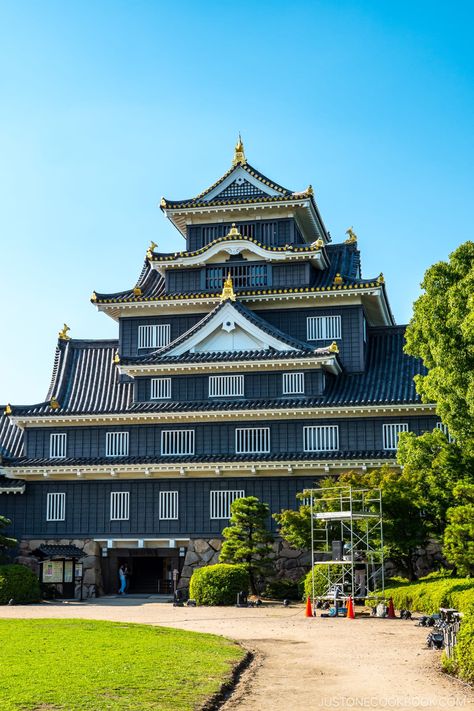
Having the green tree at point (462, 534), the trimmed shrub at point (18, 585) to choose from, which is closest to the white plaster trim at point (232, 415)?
the trimmed shrub at point (18, 585)

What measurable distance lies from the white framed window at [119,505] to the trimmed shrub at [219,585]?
8.70 meters

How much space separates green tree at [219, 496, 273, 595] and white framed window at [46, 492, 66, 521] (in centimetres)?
1018

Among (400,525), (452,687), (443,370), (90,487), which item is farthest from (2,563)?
(452,687)

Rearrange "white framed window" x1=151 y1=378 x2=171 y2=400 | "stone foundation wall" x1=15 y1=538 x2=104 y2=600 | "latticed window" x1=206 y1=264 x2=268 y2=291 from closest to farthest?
"stone foundation wall" x1=15 y1=538 x2=104 y2=600
"white framed window" x1=151 y1=378 x2=171 y2=400
"latticed window" x1=206 y1=264 x2=268 y2=291

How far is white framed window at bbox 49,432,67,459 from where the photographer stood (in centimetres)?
4728

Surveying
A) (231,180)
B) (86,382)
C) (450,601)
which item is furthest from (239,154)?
(450,601)

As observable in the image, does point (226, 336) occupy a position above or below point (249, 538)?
above

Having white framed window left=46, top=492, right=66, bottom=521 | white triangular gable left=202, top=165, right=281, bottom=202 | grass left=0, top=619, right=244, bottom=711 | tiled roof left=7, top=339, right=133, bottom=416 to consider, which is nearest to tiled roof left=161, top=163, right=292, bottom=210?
white triangular gable left=202, top=165, right=281, bottom=202

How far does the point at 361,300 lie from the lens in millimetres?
47031

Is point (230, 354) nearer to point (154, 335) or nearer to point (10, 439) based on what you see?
point (154, 335)

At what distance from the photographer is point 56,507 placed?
151ft

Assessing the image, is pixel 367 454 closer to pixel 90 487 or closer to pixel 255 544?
pixel 255 544

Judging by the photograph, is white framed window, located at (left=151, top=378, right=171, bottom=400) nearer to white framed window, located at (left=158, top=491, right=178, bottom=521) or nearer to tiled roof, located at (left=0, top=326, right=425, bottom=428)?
tiled roof, located at (left=0, top=326, right=425, bottom=428)

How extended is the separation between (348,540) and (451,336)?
11.2 metres
